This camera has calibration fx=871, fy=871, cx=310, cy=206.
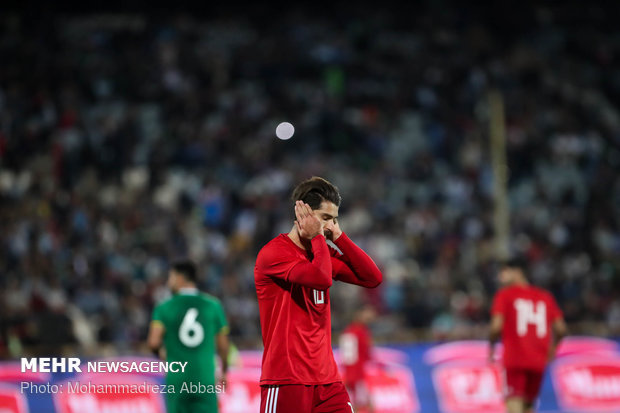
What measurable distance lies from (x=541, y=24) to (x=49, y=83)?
13.7 meters

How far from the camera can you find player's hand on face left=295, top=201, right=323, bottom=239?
15.7 ft

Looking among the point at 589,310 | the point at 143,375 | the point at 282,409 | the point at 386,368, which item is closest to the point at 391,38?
the point at 589,310

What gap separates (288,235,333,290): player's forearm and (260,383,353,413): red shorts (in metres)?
0.60

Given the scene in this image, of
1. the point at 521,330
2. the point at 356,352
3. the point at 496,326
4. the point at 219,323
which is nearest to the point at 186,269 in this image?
the point at 219,323

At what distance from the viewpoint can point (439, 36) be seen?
947 inches

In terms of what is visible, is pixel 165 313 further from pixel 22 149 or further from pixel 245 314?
pixel 22 149

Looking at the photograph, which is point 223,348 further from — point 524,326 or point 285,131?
point 285,131

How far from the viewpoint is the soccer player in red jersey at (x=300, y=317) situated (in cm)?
482

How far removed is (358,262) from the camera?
506 centimetres

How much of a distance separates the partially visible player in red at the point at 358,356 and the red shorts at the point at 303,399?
7.99m

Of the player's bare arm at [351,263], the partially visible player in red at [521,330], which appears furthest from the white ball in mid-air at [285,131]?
the player's bare arm at [351,263]

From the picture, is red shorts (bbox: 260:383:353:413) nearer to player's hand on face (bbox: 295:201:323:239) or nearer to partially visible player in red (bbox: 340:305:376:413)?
player's hand on face (bbox: 295:201:323:239)

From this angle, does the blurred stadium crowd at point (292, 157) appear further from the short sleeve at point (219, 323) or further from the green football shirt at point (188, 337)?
the short sleeve at point (219, 323)

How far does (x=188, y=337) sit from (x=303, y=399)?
2.58m
